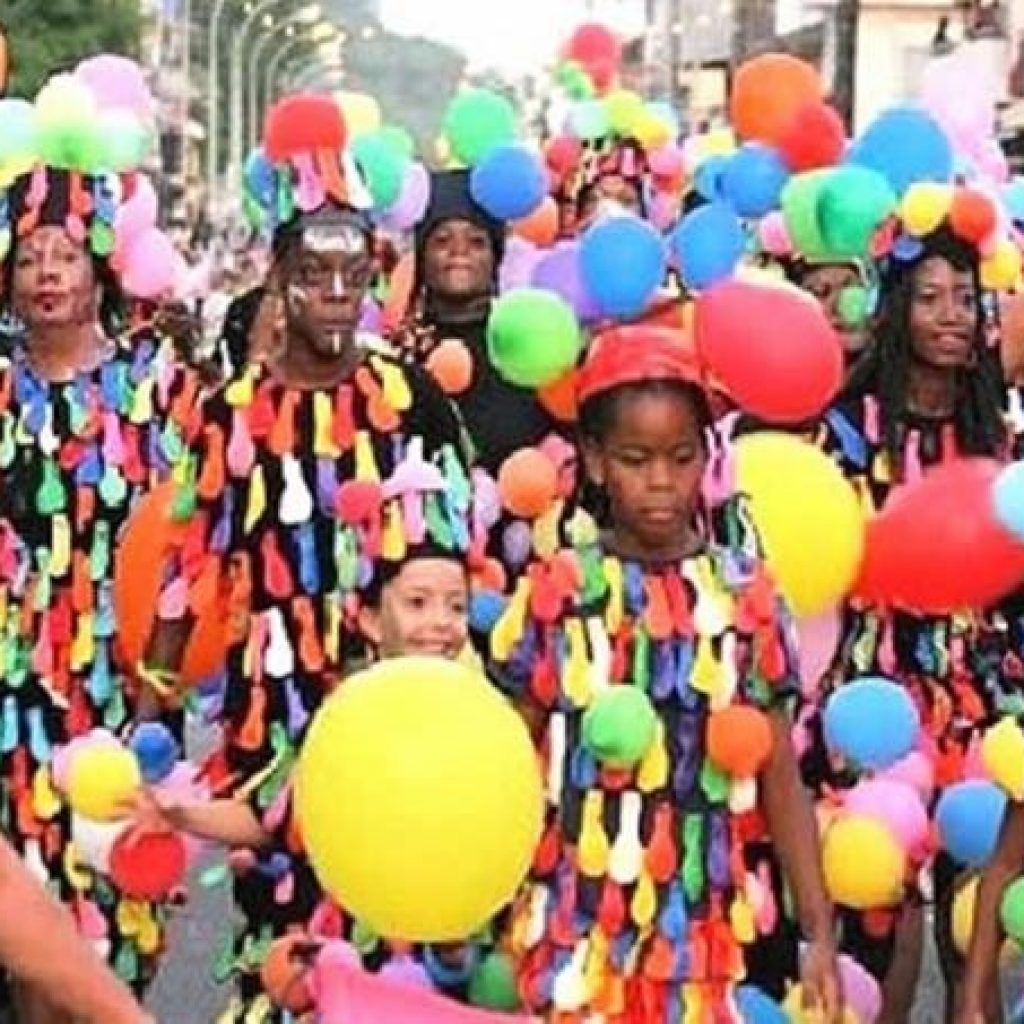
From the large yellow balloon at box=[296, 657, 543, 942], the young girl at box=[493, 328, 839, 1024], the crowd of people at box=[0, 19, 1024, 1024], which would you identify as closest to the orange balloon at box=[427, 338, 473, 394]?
the crowd of people at box=[0, 19, 1024, 1024]

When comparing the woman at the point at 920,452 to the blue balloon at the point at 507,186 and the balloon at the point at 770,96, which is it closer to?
the balloon at the point at 770,96

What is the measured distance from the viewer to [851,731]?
223 inches

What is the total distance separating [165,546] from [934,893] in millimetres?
1567

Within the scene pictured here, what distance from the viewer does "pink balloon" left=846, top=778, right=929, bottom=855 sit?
18.4 ft

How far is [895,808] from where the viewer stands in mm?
5660

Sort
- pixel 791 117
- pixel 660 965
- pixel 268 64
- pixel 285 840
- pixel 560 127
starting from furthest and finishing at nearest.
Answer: pixel 268 64, pixel 560 127, pixel 791 117, pixel 285 840, pixel 660 965

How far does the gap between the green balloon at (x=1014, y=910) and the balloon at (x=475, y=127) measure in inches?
150

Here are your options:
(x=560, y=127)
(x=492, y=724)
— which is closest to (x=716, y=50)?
(x=560, y=127)

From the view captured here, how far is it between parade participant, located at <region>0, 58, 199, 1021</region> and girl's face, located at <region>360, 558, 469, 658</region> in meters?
1.13

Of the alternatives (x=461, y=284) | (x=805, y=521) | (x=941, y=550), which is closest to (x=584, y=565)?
(x=805, y=521)

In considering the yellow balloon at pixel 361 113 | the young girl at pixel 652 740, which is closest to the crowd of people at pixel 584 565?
the young girl at pixel 652 740

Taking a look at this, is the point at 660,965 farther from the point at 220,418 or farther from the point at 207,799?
the point at 220,418

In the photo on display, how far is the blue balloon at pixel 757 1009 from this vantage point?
499 cm

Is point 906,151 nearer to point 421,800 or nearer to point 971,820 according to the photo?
point 971,820
